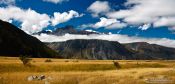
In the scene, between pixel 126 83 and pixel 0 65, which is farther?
pixel 0 65

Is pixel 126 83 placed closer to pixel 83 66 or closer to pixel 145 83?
pixel 145 83

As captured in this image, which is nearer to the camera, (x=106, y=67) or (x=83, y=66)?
(x=83, y=66)

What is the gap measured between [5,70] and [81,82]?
41.2 m

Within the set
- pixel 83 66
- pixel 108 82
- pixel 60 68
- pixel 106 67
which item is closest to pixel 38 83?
pixel 108 82

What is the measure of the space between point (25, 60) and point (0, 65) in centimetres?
1311

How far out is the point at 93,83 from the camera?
147 ft

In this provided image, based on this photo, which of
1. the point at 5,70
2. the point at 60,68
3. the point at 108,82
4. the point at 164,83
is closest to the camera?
the point at 164,83

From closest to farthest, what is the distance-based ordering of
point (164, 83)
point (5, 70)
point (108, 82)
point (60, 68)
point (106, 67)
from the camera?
point (164, 83), point (108, 82), point (5, 70), point (60, 68), point (106, 67)

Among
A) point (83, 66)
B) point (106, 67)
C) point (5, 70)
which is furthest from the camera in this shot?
point (106, 67)

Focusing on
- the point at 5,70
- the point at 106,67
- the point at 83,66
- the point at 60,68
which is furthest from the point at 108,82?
the point at 106,67

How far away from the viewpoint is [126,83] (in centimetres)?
4353

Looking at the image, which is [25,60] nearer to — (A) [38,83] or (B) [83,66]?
(B) [83,66]

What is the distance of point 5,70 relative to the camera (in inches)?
3228

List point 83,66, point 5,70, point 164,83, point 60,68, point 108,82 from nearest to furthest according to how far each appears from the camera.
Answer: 1. point 164,83
2. point 108,82
3. point 5,70
4. point 60,68
5. point 83,66
